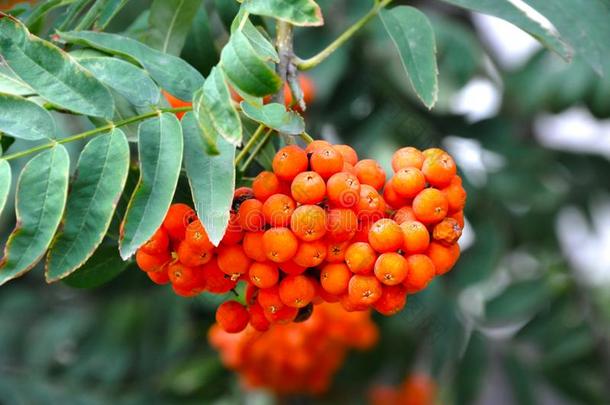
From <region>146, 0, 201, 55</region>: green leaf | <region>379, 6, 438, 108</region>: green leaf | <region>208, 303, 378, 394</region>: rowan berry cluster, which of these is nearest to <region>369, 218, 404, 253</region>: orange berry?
<region>379, 6, 438, 108</region>: green leaf

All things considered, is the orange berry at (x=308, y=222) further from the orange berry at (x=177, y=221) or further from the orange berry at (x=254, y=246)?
the orange berry at (x=177, y=221)

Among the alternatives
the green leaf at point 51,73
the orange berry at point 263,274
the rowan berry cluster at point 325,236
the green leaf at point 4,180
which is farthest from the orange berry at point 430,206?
the green leaf at point 4,180

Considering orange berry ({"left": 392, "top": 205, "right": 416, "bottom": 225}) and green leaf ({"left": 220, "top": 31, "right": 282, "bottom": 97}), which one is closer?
green leaf ({"left": 220, "top": 31, "right": 282, "bottom": 97})

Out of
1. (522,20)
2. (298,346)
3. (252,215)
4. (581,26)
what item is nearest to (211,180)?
(252,215)

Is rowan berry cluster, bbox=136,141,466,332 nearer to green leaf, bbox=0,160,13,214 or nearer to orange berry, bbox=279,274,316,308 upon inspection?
orange berry, bbox=279,274,316,308

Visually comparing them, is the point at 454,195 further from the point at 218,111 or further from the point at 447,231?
the point at 218,111

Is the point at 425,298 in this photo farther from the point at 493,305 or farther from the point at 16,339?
the point at 16,339
